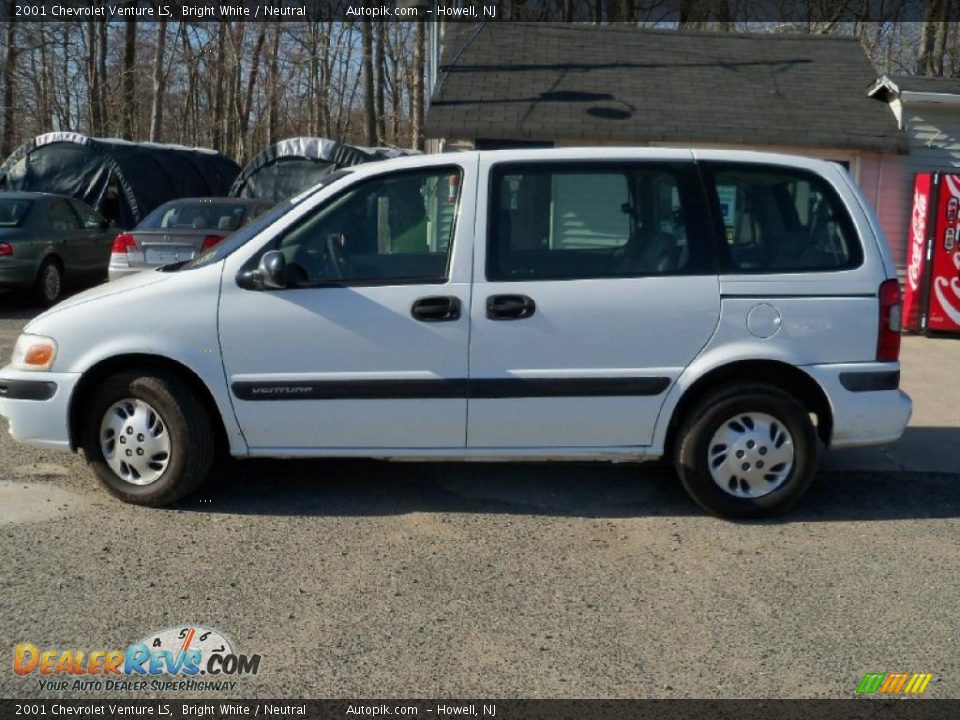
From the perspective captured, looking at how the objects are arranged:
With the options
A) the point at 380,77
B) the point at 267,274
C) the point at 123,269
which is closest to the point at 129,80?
the point at 380,77

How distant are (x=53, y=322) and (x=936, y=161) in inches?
432

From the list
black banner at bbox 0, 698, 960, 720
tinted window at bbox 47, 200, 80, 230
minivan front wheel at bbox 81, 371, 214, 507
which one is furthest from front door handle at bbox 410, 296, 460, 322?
tinted window at bbox 47, 200, 80, 230

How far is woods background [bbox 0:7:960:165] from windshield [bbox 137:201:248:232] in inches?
642

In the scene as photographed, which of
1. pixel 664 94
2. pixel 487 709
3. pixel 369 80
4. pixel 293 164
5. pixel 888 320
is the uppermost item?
pixel 369 80

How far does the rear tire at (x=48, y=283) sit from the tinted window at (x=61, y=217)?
56cm

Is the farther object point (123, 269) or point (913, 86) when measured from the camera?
point (913, 86)

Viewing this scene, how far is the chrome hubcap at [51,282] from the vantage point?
12930 mm

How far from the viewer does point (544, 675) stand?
366cm

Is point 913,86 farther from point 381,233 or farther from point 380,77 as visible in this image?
point 380,77

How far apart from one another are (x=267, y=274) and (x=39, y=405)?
1.37 metres

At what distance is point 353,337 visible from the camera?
5.09 m

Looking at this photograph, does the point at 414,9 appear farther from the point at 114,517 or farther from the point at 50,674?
the point at 50,674

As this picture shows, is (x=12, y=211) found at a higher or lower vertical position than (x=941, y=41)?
lower

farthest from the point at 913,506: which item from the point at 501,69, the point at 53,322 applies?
the point at 501,69
